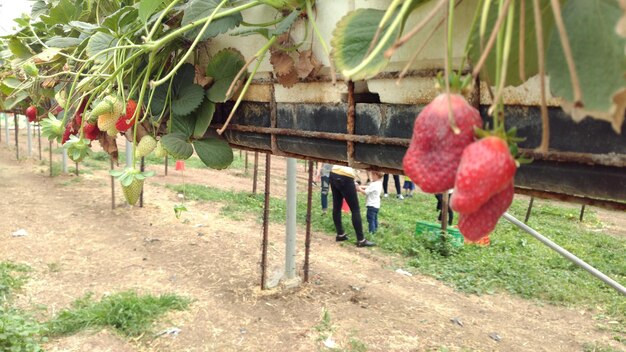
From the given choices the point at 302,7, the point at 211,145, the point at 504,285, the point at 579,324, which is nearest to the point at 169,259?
the point at 504,285

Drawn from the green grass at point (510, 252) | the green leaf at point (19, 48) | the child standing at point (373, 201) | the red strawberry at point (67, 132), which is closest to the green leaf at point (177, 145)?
the red strawberry at point (67, 132)

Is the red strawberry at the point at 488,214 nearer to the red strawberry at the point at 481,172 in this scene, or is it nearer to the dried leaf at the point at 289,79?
the red strawberry at the point at 481,172

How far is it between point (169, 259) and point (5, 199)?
3.22 m

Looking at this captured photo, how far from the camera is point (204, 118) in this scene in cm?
112

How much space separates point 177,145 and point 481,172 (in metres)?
0.88

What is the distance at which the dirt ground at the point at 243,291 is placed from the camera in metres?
3.38

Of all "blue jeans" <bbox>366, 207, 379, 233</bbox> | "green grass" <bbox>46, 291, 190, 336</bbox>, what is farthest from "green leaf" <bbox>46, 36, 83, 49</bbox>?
"blue jeans" <bbox>366, 207, 379, 233</bbox>

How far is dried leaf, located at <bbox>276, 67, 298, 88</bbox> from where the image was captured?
88cm

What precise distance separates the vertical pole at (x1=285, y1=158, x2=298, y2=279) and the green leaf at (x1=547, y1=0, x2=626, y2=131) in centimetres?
368

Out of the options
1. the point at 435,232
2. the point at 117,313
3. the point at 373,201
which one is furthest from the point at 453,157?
the point at 373,201

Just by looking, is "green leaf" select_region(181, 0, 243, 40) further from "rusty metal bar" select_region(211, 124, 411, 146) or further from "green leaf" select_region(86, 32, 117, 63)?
"green leaf" select_region(86, 32, 117, 63)

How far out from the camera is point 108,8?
170cm

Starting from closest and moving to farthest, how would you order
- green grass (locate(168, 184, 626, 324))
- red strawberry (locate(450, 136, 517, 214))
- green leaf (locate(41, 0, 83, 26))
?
red strawberry (locate(450, 136, 517, 214))
green leaf (locate(41, 0, 83, 26))
green grass (locate(168, 184, 626, 324))

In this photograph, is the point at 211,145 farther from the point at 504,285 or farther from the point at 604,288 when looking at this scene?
the point at 604,288
